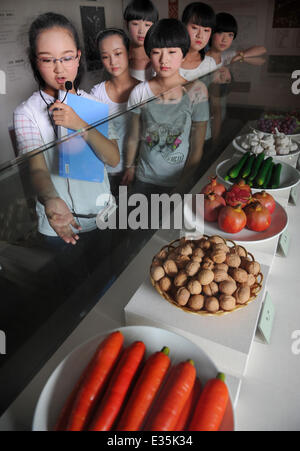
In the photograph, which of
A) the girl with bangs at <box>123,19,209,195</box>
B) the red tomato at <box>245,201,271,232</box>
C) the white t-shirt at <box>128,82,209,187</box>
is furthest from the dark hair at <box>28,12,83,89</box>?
the red tomato at <box>245,201,271,232</box>

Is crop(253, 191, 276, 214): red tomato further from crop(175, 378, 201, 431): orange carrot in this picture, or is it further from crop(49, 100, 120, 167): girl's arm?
crop(175, 378, 201, 431): orange carrot

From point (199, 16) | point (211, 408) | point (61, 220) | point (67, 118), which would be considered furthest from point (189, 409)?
point (199, 16)

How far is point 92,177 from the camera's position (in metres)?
0.65

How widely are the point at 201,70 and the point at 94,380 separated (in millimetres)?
1614

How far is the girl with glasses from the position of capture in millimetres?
549

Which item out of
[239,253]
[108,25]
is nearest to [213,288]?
[239,253]

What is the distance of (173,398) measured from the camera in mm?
390

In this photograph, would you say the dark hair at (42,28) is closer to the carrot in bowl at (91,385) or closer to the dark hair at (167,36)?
the dark hair at (167,36)

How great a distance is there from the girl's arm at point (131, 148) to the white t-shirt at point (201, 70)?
0.89 meters

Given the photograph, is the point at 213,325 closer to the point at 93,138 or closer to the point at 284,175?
the point at 93,138

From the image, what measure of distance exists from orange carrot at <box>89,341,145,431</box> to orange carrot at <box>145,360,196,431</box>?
0.04 meters
